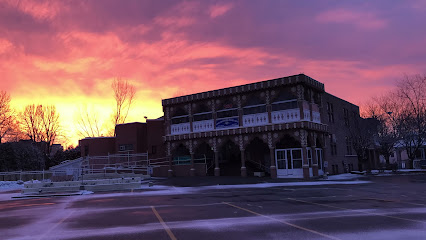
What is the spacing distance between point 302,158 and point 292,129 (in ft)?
9.04

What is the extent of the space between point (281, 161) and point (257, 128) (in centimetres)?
381

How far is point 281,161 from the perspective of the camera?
32438 mm

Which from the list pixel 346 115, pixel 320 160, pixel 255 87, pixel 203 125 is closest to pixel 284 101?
pixel 255 87

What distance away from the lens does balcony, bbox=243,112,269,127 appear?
32.0 meters

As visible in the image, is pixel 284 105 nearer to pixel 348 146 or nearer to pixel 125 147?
pixel 348 146

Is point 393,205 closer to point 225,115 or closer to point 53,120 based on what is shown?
point 225,115

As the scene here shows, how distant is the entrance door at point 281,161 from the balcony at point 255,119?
3133 millimetres

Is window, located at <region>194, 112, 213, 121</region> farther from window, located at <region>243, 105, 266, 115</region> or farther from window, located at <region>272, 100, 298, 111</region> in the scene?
window, located at <region>272, 100, 298, 111</region>

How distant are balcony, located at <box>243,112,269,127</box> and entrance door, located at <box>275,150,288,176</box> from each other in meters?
3.13

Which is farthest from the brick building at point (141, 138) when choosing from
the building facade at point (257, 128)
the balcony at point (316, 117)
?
the balcony at point (316, 117)

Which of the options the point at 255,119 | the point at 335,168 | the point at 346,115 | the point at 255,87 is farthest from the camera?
the point at 346,115

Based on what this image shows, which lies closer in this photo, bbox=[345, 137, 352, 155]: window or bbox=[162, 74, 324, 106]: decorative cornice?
bbox=[162, 74, 324, 106]: decorative cornice

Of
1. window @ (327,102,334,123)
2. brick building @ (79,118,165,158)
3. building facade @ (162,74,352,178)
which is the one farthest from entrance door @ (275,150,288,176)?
brick building @ (79,118,165,158)

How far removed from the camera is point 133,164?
39438 mm
